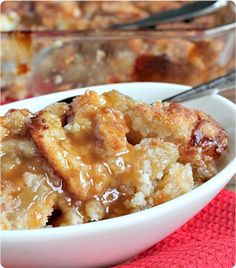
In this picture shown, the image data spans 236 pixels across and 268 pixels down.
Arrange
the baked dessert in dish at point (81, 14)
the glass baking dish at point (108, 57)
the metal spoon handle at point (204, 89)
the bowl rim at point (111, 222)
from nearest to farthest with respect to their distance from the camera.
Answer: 1. the bowl rim at point (111, 222)
2. the metal spoon handle at point (204, 89)
3. the glass baking dish at point (108, 57)
4. the baked dessert in dish at point (81, 14)

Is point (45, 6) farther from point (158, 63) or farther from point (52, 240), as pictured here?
point (52, 240)

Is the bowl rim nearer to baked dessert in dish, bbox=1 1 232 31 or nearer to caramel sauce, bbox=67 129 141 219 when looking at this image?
caramel sauce, bbox=67 129 141 219

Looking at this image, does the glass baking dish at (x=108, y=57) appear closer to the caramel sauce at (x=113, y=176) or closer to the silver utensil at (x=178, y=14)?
the silver utensil at (x=178, y=14)

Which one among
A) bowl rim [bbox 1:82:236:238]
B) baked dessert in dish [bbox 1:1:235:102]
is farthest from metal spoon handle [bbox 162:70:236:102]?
baked dessert in dish [bbox 1:1:235:102]

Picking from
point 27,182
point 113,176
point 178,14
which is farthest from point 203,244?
point 178,14

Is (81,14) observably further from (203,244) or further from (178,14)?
(203,244)

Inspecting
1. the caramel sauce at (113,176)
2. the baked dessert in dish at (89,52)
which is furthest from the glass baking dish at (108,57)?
the caramel sauce at (113,176)
